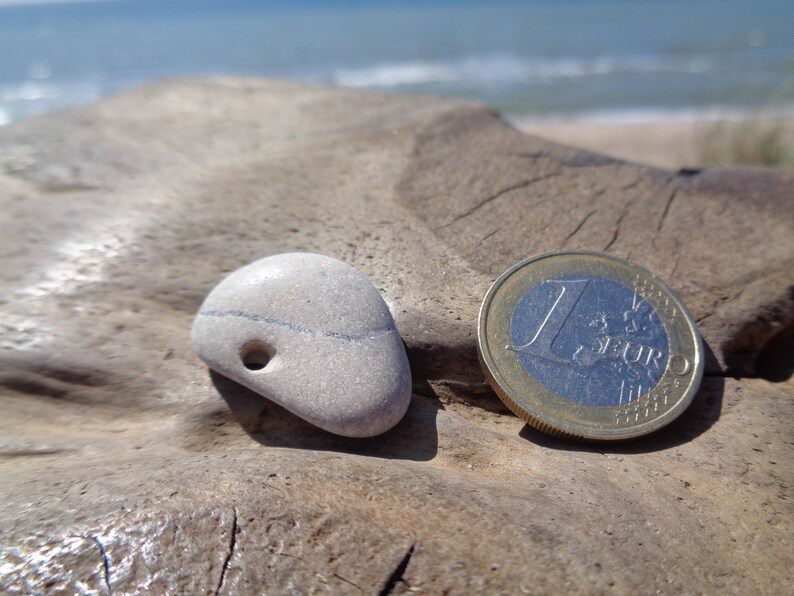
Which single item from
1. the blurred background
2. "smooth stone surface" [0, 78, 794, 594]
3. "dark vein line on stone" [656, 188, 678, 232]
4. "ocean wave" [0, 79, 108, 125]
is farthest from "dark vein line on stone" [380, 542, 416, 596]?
"ocean wave" [0, 79, 108, 125]

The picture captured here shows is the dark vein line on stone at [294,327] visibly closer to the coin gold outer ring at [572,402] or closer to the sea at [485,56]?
the coin gold outer ring at [572,402]

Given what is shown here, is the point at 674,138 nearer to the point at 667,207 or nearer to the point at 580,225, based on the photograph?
the point at 667,207

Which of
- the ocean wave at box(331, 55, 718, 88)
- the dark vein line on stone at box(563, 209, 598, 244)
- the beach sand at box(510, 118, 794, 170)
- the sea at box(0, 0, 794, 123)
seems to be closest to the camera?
the dark vein line on stone at box(563, 209, 598, 244)

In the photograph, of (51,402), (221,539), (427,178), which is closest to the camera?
(221,539)

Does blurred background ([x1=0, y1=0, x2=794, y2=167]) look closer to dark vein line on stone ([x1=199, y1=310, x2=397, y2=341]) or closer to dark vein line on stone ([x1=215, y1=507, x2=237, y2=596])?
dark vein line on stone ([x1=199, y1=310, x2=397, y2=341])

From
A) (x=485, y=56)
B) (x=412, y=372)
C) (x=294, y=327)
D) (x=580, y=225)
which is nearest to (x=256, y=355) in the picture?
(x=294, y=327)

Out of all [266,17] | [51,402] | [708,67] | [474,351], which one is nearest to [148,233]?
[51,402]

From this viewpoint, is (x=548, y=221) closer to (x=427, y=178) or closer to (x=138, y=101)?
(x=427, y=178)
